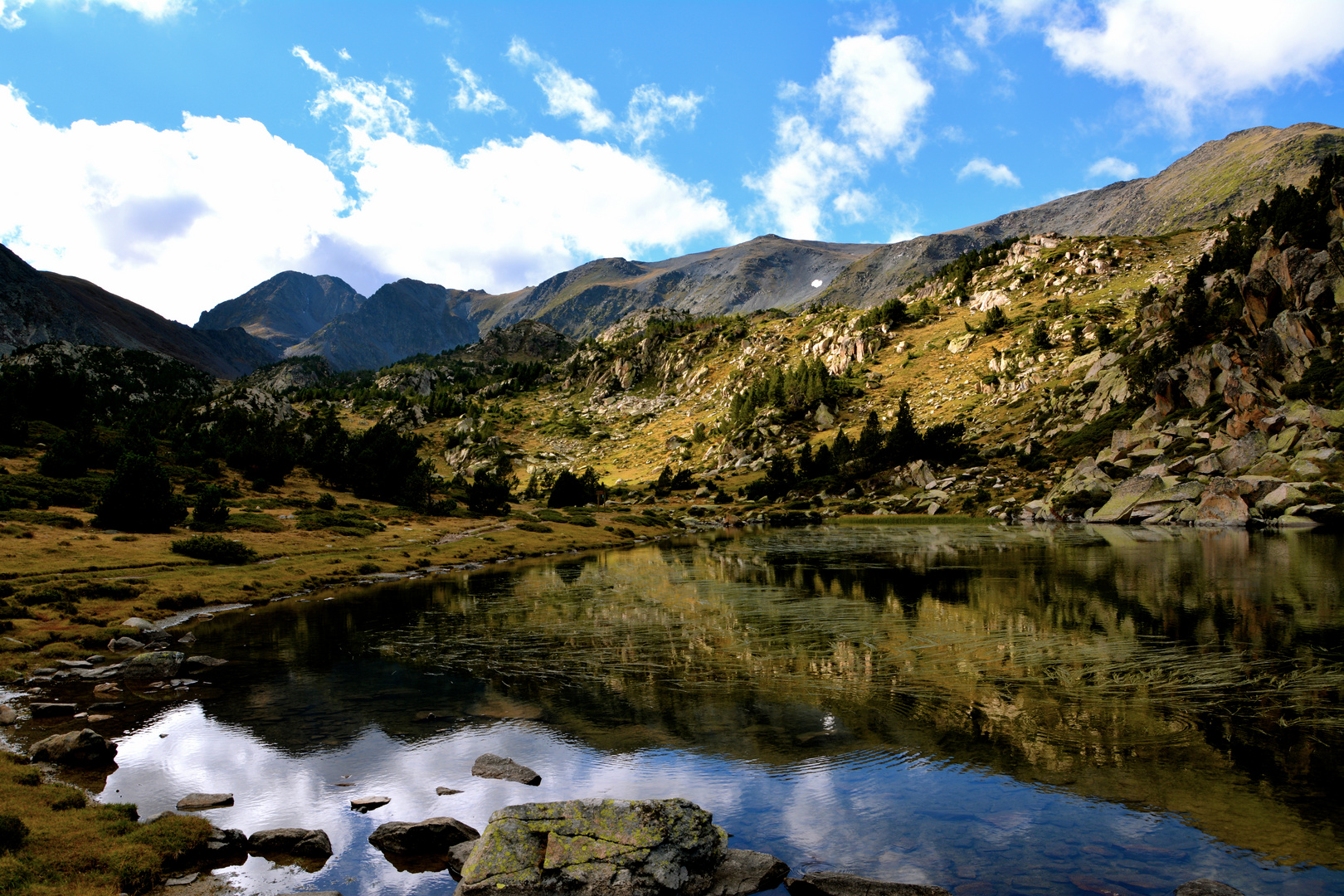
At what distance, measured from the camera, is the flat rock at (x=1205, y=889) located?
809 centimetres

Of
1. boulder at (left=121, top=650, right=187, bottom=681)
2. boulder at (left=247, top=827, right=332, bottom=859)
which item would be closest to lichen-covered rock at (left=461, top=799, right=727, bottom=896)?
boulder at (left=247, top=827, right=332, bottom=859)

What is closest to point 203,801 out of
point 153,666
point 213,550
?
point 153,666

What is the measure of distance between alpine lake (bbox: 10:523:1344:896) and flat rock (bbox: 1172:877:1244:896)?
1.29 feet

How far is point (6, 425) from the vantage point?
65375mm

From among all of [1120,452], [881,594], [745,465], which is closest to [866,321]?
[745,465]

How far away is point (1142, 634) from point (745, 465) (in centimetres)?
11953

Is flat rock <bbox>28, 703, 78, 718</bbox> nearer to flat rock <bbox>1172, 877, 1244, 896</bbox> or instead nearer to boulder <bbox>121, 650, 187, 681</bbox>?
boulder <bbox>121, 650, 187, 681</bbox>

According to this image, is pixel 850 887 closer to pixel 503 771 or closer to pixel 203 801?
pixel 503 771

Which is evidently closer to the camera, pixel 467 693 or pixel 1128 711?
pixel 1128 711

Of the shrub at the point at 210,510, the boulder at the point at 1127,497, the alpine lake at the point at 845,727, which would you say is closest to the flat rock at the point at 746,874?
the alpine lake at the point at 845,727

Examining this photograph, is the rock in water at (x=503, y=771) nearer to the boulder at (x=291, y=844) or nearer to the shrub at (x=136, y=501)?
the boulder at (x=291, y=844)

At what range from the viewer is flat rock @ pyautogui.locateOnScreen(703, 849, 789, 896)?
29.4 ft

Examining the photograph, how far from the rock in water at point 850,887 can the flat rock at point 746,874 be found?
0.81 ft

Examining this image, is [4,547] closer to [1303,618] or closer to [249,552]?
[249,552]
